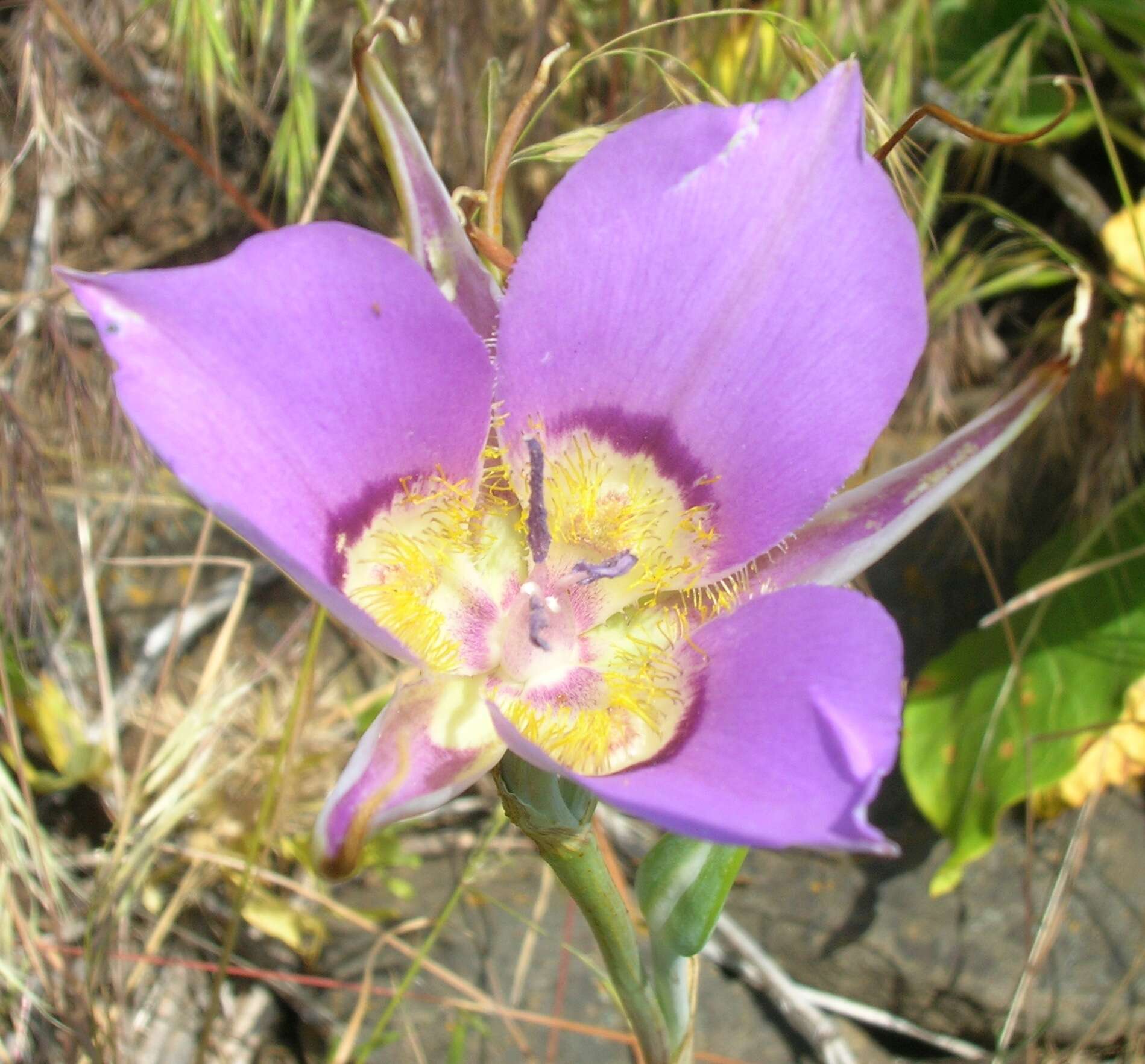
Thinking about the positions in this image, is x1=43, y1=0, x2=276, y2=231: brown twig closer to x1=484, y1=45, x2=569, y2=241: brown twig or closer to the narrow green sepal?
x1=484, y1=45, x2=569, y2=241: brown twig

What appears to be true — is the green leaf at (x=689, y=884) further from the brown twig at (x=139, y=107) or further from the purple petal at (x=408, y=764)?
the brown twig at (x=139, y=107)

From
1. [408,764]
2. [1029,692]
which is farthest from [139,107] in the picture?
[1029,692]

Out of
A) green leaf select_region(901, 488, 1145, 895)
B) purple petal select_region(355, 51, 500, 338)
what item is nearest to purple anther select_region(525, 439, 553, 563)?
purple petal select_region(355, 51, 500, 338)

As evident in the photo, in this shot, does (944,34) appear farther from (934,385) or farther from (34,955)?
(34,955)

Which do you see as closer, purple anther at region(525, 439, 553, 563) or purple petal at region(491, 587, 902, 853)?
purple petal at region(491, 587, 902, 853)

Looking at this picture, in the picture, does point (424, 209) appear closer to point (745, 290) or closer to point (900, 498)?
point (745, 290)

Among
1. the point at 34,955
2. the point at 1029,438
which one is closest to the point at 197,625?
the point at 34,955
